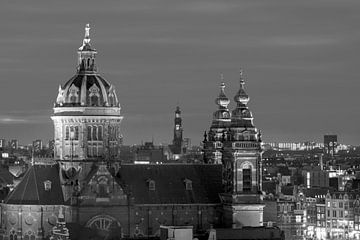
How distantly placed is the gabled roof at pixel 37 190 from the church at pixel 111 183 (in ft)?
0.24

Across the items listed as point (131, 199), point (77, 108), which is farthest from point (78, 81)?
point (131, 199)

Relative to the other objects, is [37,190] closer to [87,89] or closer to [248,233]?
[87,89]

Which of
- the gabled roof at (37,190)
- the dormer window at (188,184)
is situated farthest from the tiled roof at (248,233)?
the gabled roof at (37,190)

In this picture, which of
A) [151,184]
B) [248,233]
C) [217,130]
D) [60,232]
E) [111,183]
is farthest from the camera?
[217,130]

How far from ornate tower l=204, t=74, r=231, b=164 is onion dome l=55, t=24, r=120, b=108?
36.8ft

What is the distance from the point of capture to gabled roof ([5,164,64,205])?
373ft

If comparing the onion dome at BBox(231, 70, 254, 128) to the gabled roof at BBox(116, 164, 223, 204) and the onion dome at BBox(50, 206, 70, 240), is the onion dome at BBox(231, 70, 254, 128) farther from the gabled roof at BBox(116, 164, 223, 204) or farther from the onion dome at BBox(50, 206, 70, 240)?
the onion dome at BBox(50, 206, 70, 240)

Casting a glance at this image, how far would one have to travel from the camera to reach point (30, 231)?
11325cm

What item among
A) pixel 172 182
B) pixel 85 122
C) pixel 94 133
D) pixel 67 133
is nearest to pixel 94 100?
pixel 85 122

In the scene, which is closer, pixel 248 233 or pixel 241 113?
pixel 248 233

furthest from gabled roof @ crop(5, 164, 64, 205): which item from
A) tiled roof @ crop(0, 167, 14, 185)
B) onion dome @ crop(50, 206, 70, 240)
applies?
tiled roof @ crop(0, 167, 14, 185)

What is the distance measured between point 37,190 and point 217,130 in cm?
1889

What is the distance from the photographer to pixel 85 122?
116m

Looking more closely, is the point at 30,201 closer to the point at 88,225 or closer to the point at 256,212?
the point at 88,225
